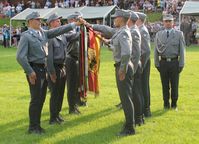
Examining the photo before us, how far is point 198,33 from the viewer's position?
3516 centimetres

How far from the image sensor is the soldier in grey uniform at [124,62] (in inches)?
305

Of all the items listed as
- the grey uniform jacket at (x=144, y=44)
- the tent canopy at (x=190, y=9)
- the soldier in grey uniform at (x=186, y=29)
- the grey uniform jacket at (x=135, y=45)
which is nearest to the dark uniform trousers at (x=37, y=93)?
the grey uniform jacket at (x=135, y=45)

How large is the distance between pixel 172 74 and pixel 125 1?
3384 centimetres

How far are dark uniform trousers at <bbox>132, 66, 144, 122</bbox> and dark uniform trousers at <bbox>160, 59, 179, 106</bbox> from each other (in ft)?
5.11

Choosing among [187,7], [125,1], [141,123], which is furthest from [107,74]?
[125,1]

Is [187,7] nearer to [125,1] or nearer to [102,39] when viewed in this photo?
[125,1]

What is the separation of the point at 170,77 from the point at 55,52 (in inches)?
113

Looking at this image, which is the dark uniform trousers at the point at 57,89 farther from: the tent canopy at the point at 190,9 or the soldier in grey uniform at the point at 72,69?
the tent canopy at the point at 190,9

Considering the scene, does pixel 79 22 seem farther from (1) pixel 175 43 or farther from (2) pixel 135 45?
(1) pixel 175 43

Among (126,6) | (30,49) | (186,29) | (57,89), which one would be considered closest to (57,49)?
(57,89)

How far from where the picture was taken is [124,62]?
7.74m

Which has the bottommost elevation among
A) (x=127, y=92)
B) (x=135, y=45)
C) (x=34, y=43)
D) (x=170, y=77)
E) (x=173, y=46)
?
(x=170, y=77)

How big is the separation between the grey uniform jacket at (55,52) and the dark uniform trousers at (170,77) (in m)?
2.45

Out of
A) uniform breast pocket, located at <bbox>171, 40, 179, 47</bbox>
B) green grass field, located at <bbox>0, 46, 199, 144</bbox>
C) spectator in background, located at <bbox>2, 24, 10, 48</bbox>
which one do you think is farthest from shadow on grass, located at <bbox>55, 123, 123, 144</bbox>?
spectator in background, located at <bbox>2, 24, 10, 48</bbox>
